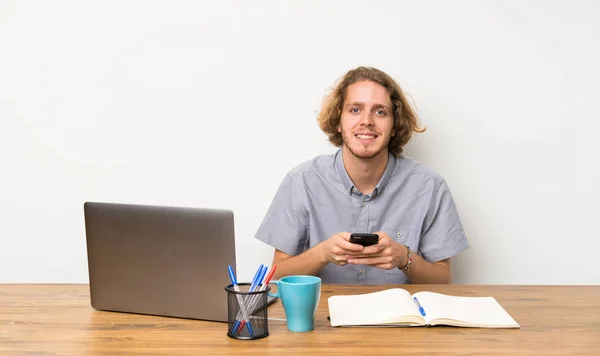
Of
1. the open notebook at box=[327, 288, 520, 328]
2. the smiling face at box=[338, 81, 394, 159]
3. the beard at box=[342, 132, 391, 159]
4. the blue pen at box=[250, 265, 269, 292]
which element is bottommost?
the open notebook at box=[327, 288, 520, 328]

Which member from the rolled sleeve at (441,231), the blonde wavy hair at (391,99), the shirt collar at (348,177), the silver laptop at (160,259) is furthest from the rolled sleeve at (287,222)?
the silver laptop at (160,259)

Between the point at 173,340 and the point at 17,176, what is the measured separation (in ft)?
5.33

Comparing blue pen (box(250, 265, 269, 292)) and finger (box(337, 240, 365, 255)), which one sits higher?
blue pen (box(250, 265, 269, 292))

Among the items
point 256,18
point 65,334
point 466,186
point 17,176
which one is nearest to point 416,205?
point 466,186

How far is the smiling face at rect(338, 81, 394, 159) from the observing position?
7.50ft

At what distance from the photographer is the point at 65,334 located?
4.51 feet

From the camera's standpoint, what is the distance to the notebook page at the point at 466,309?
143 centimetres

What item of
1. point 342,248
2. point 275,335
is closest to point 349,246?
→ point 342,248

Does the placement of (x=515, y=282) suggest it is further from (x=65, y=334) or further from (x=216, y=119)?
(x=65, y=334)

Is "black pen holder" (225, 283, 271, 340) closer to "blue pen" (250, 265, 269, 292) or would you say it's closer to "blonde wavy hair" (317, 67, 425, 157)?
"blue pen" (250, 265, 269, 292)

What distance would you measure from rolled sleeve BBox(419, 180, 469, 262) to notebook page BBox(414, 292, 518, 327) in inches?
24.8

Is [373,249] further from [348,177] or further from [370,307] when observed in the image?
[348,177]

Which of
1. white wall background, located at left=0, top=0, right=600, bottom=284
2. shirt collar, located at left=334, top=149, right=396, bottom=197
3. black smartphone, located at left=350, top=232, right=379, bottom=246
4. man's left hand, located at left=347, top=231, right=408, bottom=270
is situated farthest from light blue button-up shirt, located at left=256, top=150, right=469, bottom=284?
black smartphone, located at left=350, top=232, right=379, bottom=246

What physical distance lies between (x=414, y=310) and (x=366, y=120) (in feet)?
3.25
